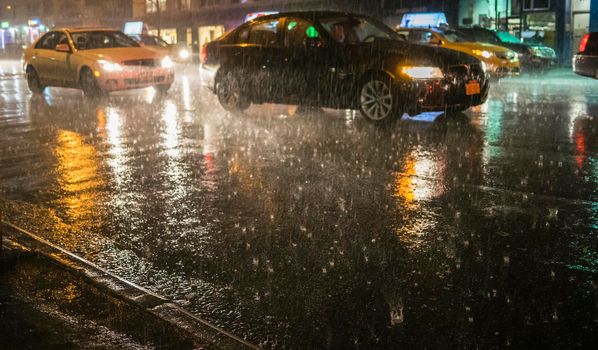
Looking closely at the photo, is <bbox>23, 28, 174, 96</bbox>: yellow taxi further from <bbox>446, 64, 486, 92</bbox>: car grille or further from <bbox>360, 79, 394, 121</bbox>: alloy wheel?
<bbox>446, 64, 486, 92</bbox>: car grille

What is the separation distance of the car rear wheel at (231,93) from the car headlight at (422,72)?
3477 mm

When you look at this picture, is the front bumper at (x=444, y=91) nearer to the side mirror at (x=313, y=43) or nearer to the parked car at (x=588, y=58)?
the side mirror at (x=313, y=43)

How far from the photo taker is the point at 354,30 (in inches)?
423

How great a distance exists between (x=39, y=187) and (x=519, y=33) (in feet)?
88.1

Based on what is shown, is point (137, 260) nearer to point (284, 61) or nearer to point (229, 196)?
point (229, 196)

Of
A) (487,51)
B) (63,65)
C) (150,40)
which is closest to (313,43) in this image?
(63,65)

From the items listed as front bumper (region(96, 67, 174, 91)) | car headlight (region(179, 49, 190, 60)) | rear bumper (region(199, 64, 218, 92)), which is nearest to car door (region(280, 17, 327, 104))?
rear bumper (region(199, 64, 218, 92))

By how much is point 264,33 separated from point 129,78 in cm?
457

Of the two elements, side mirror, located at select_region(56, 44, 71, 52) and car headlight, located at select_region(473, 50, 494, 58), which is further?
car headlight, located at select_region(473, 50, 494, 58)

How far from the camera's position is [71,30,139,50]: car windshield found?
15.5 m

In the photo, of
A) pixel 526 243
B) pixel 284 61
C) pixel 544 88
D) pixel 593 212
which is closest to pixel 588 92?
pixel 544 88

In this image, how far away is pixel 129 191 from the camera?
20.6 ft

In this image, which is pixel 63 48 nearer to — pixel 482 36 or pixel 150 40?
pixel 482 36

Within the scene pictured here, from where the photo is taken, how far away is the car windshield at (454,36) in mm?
20797
